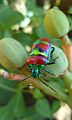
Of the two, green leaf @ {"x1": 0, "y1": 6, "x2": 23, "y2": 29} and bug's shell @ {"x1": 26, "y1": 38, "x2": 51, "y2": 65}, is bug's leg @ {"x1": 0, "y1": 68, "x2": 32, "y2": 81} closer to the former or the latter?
bug's shell @ {"x1": 26, "y1": 38, "x2": 51, "y2": 65}

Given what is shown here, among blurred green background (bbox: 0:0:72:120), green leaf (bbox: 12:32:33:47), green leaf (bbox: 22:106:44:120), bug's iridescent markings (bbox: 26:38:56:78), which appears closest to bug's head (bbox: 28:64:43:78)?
bug's iridescent markings (bbox: 26:38:56:78)

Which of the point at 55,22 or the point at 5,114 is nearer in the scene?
the point at 55,22

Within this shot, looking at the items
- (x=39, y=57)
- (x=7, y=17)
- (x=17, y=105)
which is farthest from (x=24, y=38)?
(x=39, y=57)

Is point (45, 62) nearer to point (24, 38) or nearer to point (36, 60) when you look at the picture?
point (36, 60)

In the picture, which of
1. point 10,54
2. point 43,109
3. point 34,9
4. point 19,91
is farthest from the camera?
point 34,9

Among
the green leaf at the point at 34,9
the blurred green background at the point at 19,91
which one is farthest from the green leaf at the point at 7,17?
the green leaf at the point at 34,9

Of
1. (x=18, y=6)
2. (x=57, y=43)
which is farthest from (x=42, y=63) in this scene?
(x=18, y=6)

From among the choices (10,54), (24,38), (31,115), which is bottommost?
(31,115)
